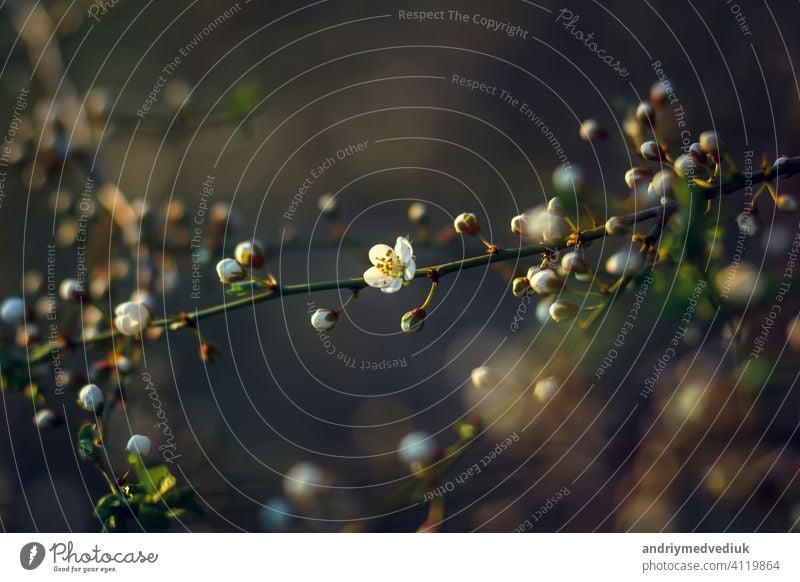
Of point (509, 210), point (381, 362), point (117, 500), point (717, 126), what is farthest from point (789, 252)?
point (117, 500)

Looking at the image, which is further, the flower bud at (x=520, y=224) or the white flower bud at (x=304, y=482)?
the white flower bud at (x=304, y=482)

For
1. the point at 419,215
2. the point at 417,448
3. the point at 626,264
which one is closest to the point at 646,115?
the point at 626,264

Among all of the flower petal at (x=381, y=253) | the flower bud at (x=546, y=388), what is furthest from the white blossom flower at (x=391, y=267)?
the flower bud at (x=546, y=388)

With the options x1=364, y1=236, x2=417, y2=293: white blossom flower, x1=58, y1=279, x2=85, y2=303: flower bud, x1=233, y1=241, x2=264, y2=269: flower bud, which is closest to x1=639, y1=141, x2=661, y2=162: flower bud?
x1=364, y1=236, x2=417, y2=293: white blossom flower

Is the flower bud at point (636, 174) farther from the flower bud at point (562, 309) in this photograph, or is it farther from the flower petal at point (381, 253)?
the flower petal at point (381, 253)

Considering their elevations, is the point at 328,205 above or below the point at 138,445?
above

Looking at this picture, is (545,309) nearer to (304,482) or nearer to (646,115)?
(646,115)
